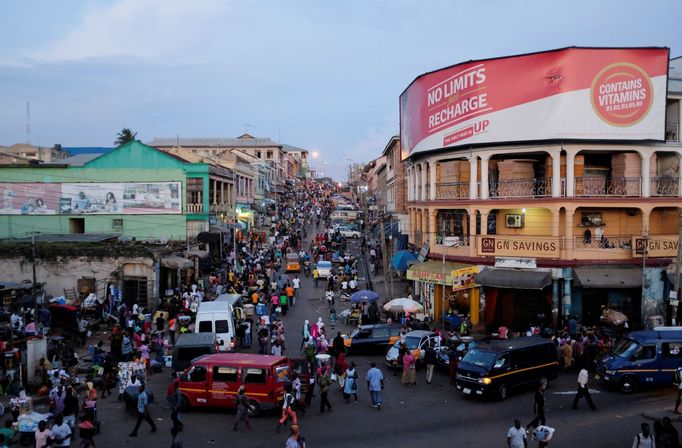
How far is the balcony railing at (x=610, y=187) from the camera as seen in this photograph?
31172 millimetres

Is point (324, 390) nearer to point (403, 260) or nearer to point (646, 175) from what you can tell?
point (646, 175)

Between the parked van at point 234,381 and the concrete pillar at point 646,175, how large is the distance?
67.6 ft

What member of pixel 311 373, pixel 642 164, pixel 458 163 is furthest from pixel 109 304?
pixel 642 164

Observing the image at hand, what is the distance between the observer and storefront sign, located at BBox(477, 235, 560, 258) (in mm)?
30750

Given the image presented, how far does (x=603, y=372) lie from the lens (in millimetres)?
21078

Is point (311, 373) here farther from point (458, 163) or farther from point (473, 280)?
point (458, 163)

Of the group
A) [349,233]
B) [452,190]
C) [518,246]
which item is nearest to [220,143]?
[349,233]

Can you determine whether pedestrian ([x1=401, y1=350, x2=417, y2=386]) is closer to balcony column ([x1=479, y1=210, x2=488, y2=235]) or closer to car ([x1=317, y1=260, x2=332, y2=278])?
balcony column ([x1=479, y1=210, x2=488, y2=235])

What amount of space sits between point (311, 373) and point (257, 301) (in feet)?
49.6

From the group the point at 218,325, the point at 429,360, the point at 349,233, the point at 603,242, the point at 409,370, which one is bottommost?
the point at 409,370

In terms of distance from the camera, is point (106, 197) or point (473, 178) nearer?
point (473, 178)

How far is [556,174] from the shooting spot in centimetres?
3077

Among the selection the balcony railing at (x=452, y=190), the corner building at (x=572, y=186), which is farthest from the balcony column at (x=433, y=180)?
the corner building at (x=572, y=186)

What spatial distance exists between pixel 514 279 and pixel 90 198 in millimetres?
31200
